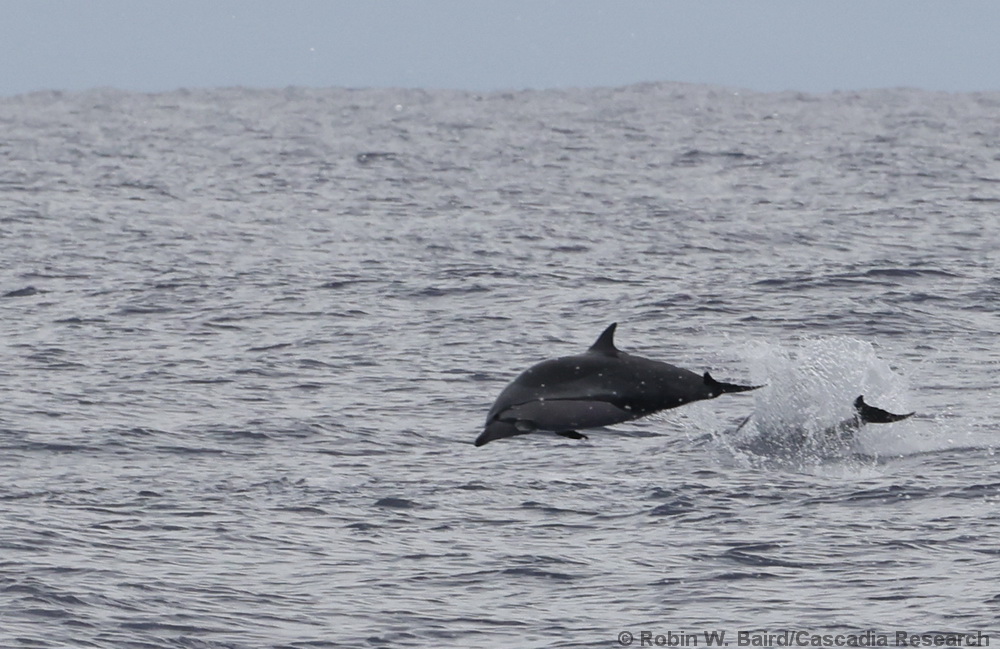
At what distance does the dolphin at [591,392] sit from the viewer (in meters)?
12.6

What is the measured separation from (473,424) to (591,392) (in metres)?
8.21

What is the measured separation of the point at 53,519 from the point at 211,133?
84.3m

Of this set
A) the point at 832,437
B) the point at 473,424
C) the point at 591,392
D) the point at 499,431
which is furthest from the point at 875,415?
the point at 473,424

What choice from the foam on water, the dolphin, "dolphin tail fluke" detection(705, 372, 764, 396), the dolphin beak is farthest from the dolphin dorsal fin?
the foam on water

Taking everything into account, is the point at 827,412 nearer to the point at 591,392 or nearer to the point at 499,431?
the point at 591,392

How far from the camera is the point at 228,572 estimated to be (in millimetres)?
14930

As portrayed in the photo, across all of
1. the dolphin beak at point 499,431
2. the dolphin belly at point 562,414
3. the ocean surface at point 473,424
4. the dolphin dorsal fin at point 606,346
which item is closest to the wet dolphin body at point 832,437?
the ocean surface at point 473,424

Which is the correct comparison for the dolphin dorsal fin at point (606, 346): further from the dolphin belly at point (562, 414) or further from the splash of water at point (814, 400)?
the splash of water at point (814, 400)

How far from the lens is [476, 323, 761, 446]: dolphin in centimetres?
1258

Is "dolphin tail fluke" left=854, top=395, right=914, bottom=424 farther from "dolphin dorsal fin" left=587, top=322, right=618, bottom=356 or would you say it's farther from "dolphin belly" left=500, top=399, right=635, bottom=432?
"dolphin belly" left=500, top=399, right=635, bottom=432

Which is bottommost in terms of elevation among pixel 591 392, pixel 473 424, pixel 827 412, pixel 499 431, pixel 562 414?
pixel 473 424

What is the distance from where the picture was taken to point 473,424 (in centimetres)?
2102

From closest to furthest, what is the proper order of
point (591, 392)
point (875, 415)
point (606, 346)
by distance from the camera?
point (591, 392), point (606, 346), point (875, 415)

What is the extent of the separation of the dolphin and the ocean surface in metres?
1.92
